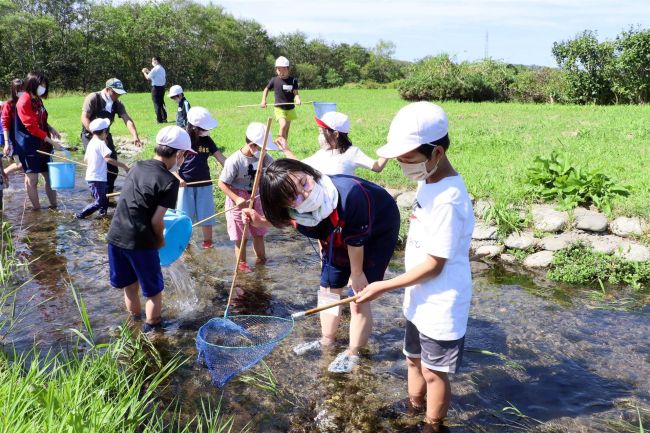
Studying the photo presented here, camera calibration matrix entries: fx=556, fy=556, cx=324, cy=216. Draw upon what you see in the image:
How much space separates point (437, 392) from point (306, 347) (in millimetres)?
1589

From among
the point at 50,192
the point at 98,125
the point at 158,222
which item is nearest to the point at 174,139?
the point at 158,222

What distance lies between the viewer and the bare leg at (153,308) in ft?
14.3

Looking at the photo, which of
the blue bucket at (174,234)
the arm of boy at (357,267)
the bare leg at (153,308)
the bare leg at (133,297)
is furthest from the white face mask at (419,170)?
the bare leg at (133,297)

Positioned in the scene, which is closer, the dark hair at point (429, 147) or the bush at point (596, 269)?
the dark hair at point (429, 147)

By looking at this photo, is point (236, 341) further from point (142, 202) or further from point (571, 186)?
point (571, 186)

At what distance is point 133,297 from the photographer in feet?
14.7

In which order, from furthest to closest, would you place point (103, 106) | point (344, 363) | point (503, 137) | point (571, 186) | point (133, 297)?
point (503, 137) → point (103, 106) → point (571, 186) → point (133, 297) → point (344, 363)

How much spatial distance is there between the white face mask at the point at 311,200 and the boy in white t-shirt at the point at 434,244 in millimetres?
457

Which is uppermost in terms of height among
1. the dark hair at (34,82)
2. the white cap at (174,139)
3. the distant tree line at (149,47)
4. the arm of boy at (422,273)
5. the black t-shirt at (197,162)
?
the distant tree line at (149,47)

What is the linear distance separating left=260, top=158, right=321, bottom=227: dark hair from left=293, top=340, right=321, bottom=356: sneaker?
1.63m

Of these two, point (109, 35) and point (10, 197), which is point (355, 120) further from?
point (109, 35)

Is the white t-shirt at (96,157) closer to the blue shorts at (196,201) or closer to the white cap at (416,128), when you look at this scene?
the blue shorts at (196,201)

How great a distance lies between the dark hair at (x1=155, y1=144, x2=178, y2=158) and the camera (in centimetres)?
399

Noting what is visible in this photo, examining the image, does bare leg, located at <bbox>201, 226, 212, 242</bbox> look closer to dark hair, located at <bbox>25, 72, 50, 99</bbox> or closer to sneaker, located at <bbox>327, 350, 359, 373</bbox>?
dark hair, located at <bbox>25, 72, 50, 99</bbox>
